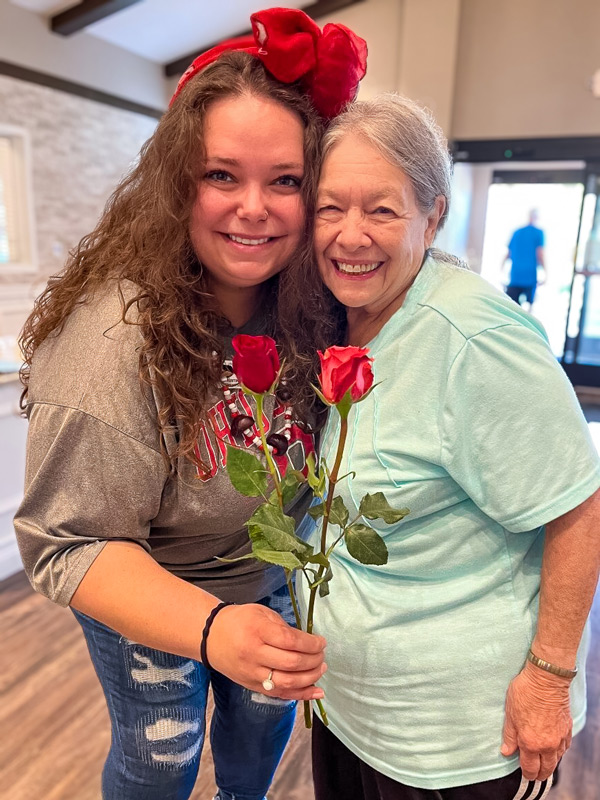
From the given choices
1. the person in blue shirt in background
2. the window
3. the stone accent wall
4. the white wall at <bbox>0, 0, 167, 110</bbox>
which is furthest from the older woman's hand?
the person in blue shirt in background

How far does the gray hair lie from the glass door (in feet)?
18.6

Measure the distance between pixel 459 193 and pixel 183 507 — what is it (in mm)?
6664

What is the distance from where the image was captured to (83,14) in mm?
4941

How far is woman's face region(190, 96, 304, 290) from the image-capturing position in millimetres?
921

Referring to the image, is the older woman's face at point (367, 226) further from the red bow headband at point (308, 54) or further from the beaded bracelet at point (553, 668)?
the beaded bracelet at point (553, 668)

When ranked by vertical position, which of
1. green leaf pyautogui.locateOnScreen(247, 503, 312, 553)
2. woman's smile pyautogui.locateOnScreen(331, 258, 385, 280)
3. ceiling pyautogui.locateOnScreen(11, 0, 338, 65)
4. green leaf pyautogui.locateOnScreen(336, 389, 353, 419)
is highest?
ceiling pyautogui.locateOnScreen(11, 0, 338, 65)

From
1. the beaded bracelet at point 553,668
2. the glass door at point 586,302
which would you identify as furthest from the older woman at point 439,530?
the glass door at point 586,302

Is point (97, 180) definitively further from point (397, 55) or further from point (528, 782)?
point (528, 782)

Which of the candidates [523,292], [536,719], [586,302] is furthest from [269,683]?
[523,292]

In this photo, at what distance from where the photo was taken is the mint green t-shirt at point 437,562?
32.7 inches

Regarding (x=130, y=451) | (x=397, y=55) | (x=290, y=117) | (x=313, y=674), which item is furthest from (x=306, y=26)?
(x=397, y=55)

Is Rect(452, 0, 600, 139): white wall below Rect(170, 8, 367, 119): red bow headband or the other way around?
the other way around

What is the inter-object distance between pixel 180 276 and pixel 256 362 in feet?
1.42

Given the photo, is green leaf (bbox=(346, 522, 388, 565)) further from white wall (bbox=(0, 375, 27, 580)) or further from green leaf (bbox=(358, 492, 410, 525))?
white wall (bbox=(0, 375, 27, 580))
